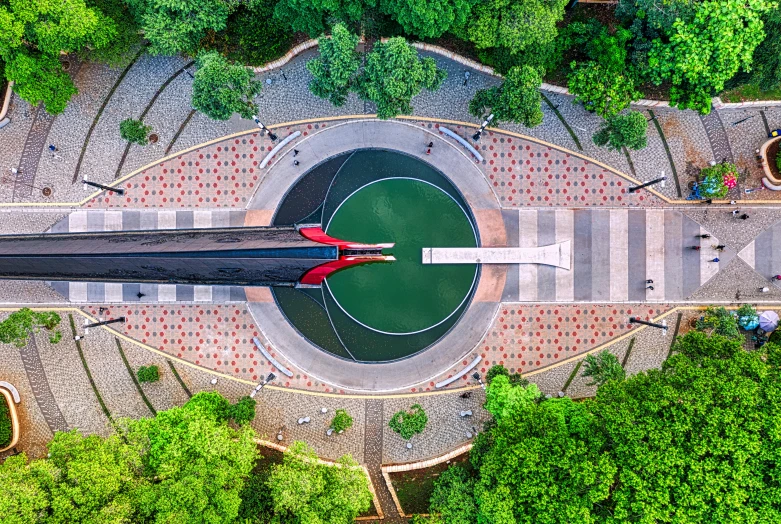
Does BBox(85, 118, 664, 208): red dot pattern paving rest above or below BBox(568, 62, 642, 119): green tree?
below

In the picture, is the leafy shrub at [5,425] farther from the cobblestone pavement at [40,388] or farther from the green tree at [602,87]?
the green tree at [602,87]

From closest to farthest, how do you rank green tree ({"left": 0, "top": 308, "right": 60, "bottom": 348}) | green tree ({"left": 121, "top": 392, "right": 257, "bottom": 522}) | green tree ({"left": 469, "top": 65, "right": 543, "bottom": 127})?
green tree ({"left": 121, "top": 392, "right": 257, "bottom": 522}) → green tree ({"left": 469, "top": 65, "right": 543, "bottom": 127}) → green tree ({"left": 0, "top": 308, "right": 60, "bottom": 348})

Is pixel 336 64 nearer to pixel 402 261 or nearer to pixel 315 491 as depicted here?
pixel 402 261

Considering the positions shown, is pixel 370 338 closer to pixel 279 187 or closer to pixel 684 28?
pixel 279 187

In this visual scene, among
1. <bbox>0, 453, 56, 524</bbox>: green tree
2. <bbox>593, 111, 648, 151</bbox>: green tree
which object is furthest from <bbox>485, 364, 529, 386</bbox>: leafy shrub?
<bbox>0, 453, 56, 524</bbox>: green tree

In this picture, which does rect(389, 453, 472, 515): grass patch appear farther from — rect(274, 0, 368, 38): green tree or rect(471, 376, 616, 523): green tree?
rect(274, 0, 368, 38): green tree

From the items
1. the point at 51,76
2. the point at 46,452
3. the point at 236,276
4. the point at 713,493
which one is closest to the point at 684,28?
the point at 713,493

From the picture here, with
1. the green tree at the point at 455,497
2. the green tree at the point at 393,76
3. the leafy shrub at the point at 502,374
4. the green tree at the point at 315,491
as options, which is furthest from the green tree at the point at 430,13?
the green tree at the point at 455,497
